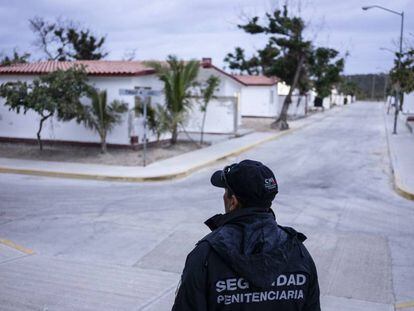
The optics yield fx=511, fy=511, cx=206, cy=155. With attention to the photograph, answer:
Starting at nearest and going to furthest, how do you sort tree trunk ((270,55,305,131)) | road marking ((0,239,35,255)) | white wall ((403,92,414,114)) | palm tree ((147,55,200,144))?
road marking ((0,239,35,255)) → palm tree ((147,55,200,144)) → tree trunk ((270,55,305,131)) → white wall ((403,92,414,114))

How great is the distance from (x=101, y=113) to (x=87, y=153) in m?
1.57

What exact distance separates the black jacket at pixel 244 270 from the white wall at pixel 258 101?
38442mm

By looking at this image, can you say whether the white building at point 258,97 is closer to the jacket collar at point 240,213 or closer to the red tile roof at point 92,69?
the red tile roof at point 92,69

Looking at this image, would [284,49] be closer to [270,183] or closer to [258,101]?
[258,101]

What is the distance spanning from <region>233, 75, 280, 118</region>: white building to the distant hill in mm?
100122

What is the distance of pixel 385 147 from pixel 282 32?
1211 cm

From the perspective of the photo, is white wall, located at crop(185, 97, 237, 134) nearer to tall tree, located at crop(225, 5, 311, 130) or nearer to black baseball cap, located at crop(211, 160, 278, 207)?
tall tree, located at crop(225, 5, 311, 130)

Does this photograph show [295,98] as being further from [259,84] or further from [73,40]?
[73,40]

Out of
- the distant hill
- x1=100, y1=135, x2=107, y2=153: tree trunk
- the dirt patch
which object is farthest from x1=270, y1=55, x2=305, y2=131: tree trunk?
the distant hill

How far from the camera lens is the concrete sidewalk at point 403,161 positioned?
12289 mm

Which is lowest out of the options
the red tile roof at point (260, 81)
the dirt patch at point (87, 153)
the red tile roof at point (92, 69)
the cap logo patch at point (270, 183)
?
the dirt patch at point (87, 153)

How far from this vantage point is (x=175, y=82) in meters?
19.0

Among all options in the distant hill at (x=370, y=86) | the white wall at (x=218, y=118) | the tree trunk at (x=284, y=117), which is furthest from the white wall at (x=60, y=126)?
the distant hill at (x=370, y=86)

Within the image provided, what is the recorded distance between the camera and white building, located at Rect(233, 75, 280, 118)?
4038 cm
